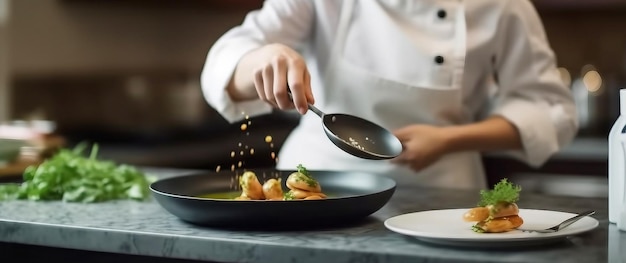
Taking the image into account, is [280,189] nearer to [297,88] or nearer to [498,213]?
[297,88]

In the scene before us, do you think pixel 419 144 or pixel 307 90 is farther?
pixel 419 144

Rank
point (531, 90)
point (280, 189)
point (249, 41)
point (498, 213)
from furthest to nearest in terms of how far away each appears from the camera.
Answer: point (531, 90)
point (249, 41)
point (280, 189)
point (498, 213)

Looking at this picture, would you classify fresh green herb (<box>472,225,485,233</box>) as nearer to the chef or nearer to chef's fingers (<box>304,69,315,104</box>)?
chef's fingers (<box>304,69,315,104</box>)

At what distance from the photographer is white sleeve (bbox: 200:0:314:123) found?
139 cm

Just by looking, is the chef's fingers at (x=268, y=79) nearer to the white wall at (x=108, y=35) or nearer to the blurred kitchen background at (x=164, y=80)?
the blurred kitchen background at (x=164, y=80)

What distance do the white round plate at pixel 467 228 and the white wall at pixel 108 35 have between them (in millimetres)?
2098

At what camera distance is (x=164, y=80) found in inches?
138

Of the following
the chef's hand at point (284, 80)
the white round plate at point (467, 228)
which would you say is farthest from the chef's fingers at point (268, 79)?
the white round plate at point (467, 228)

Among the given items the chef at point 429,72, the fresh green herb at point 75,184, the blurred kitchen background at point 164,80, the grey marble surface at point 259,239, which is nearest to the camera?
the grey marble surface at point 259,239

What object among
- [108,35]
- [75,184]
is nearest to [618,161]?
[75,184]

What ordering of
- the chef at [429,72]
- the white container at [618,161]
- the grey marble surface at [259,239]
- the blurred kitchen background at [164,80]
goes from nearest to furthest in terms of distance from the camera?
the grey marble surface at [259,239], the white container at [618,161], the chef at [429,72], the blurred kitchen background at [164,80]

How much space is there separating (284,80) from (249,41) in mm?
332

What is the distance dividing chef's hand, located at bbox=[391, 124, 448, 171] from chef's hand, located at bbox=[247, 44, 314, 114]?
30 centimetres

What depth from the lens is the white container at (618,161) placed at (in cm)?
99
